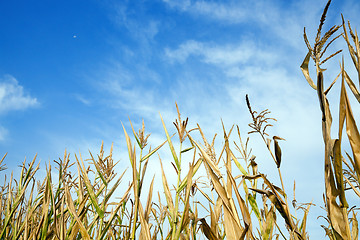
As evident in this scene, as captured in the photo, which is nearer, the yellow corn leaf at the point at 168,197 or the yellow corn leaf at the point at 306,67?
the yellow corn leaf at the point at 306,67

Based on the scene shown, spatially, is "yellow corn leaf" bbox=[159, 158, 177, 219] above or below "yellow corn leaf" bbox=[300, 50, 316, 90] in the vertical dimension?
below

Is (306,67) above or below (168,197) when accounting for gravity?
above

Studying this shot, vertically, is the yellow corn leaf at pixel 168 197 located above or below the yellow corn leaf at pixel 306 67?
below

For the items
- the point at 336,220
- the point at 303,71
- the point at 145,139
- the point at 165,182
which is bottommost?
the point at 336,220

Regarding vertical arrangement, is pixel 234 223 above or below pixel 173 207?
below

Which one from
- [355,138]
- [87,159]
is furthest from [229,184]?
[87,159]

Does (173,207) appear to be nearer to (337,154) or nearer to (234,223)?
(234,223)

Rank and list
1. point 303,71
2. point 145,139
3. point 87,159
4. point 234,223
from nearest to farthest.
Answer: point 234,223, point 303,71, point 145,139, point 87,159

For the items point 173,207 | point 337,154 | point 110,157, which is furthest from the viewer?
point 110,157

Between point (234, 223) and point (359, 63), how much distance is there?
0.70m

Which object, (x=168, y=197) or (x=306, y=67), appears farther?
(x=168, y=197)

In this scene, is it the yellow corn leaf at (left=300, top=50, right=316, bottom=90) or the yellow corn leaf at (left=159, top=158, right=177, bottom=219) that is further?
the yellow corn leaf at (left=159, top=158, right=177, bottom=219)

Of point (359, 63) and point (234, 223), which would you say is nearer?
point (359, 63)

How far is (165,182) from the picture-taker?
1.42 metres
